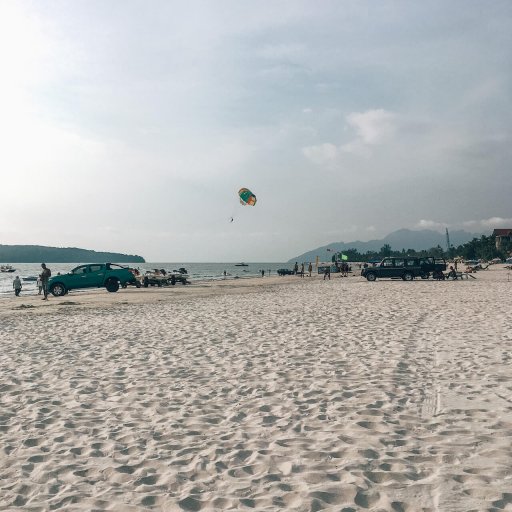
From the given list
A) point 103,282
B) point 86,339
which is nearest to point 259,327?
point 86,339

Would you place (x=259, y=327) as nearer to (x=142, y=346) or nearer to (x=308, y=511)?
(x=142, y=346)

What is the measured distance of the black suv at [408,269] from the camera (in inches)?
1622

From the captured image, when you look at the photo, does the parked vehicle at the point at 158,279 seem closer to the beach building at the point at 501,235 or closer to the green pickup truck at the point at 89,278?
the green pickup truck at the point at 89,278

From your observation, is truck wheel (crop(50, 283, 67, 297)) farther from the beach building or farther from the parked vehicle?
the beach building

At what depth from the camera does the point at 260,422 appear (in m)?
6.02

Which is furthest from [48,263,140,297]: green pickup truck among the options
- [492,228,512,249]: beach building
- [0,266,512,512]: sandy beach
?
[492,228,512,249]: beach building

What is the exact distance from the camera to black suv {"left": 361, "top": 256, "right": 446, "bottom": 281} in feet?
135

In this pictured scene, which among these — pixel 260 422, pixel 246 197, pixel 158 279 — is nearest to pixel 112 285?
pixel 158 279

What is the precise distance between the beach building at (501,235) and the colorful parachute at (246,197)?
432ft

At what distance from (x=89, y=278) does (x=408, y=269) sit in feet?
85.9

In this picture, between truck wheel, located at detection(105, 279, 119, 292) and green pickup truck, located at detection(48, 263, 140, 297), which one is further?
truck wheel, located at detection(105, 279, 119, 292)

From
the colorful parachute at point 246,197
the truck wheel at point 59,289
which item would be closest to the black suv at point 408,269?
the colorful parachute at point 246,197

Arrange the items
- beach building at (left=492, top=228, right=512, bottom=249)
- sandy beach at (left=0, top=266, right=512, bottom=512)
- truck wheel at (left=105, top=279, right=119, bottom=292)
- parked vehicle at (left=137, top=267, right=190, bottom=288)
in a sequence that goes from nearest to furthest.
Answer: sandy beach at (left=0, top=266, right=512, bottom=512) < truck wheel at (left=105, top=279, right=119, bottom=292) < parked vehicle at (left=137, top=267, right=190, bottom=288) < beach building at (left=492, top=228, right=512, bottom=249)

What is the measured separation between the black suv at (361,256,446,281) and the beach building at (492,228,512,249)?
422 ft
